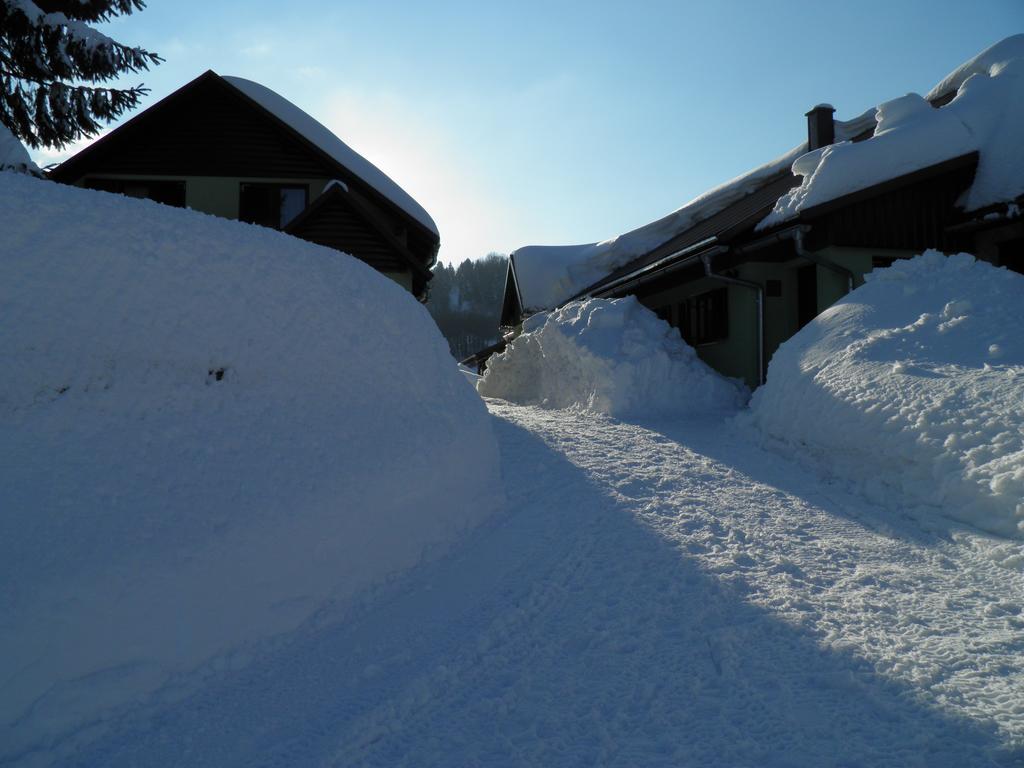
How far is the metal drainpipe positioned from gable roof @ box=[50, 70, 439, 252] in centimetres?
760

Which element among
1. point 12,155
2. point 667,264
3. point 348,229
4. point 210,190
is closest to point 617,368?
point 667,264

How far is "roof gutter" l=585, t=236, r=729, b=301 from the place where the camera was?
11.7 meters

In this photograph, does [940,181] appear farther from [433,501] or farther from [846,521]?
[433,501]

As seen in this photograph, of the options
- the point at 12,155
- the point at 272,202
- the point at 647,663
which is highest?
the point at 272,202

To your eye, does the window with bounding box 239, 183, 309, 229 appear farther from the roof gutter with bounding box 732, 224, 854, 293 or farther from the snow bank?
the snow bank

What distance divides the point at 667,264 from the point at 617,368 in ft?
10.4

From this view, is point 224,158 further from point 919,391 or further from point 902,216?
point 919,391

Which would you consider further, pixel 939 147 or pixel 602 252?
pixel 602 252

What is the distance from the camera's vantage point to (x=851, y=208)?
35.6ft

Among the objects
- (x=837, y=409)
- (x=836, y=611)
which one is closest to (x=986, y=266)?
(x=837, y=409)

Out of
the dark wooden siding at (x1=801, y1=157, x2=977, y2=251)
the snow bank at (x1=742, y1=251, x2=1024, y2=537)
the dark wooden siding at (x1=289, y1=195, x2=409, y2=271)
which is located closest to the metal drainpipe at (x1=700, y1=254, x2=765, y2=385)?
the dark wooden siding at (x1=801, y1=157, x2=977, y2=251)

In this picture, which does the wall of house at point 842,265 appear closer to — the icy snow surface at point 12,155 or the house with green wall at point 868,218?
the house with green wall at point 868,218

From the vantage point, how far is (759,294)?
11.7m

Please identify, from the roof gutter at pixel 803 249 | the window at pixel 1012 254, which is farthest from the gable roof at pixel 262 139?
the window at pixel 1012 254
